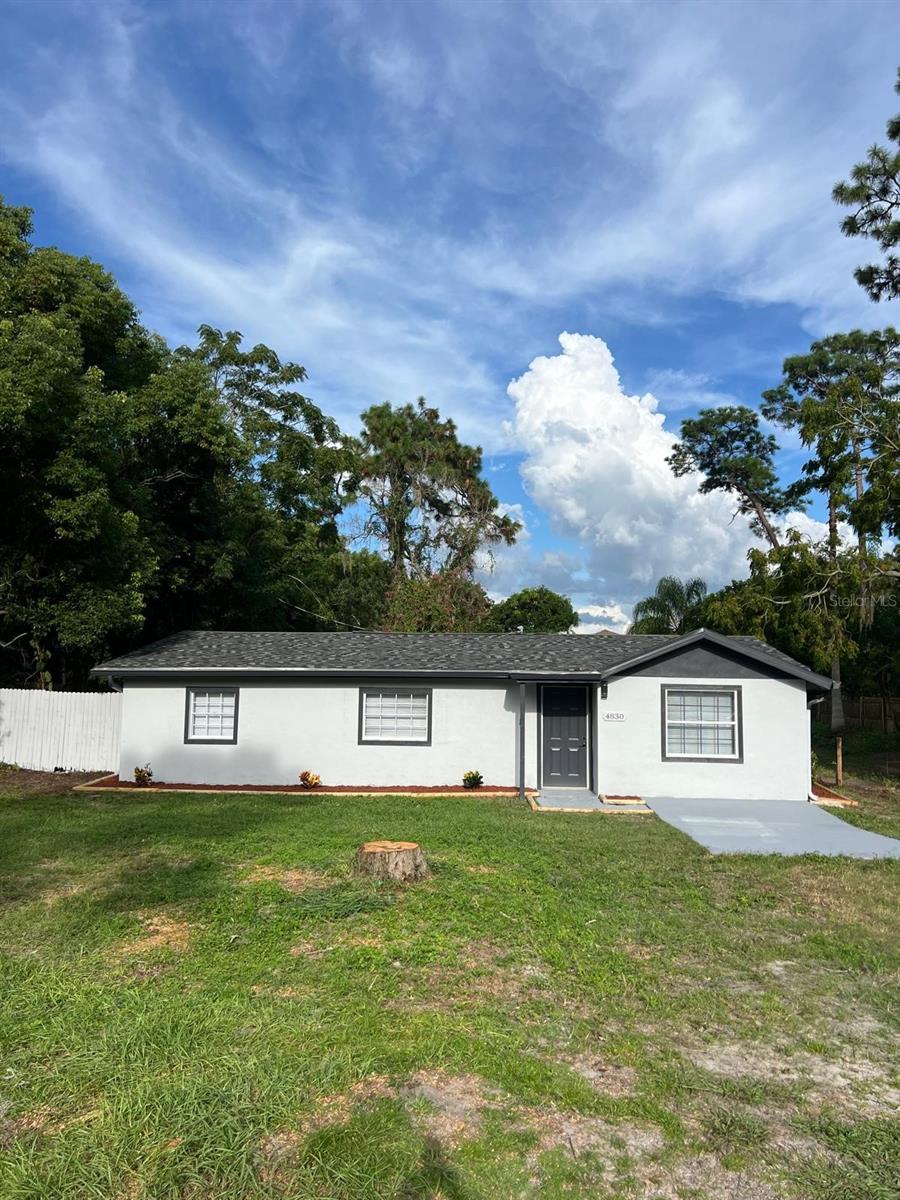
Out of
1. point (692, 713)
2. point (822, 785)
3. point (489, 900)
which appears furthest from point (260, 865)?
point (822, 785)

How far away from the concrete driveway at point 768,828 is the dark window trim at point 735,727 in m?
0.76

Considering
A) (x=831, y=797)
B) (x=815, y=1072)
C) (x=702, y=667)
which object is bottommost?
(x=815, y=1072)

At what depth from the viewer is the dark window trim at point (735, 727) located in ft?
45.4

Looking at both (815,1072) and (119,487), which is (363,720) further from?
(815,1072)

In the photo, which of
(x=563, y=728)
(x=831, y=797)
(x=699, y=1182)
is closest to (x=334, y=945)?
(x=699, y=1182)

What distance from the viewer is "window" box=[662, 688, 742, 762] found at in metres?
13.9

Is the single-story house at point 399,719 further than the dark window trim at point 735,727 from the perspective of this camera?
Yes

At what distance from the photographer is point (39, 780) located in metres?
15.3

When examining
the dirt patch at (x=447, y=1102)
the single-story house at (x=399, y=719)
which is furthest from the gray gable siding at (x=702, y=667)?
the dirt patch at (x=447, y=1102)

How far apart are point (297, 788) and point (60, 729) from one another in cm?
596

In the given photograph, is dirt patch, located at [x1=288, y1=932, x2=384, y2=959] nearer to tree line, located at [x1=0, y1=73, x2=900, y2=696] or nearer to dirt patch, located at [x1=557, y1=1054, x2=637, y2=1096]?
dirt patch, located at [x1=557, y1=1054, x2=637, y2=1096]

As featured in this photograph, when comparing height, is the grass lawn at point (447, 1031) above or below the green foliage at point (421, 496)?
below

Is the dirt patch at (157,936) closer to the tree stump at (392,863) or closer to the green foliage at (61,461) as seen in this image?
the tree stump at (392,863)

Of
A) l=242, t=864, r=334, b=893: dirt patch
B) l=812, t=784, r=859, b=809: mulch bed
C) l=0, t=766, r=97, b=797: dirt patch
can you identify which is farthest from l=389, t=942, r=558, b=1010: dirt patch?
l=0, t=766, r=97, b=797: dirt patch
